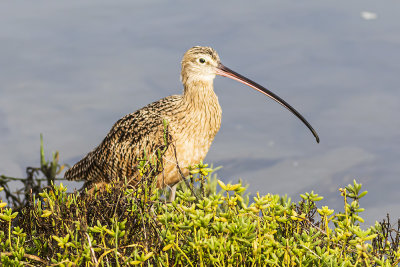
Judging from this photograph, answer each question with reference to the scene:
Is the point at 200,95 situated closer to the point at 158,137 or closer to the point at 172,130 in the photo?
the point at 172,130

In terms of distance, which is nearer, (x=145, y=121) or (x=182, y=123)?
(x=182, y=123)

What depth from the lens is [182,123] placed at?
868 centimetres

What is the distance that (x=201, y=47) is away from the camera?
9195mm

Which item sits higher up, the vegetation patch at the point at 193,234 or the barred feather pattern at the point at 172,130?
the barred feather pattern at the point at 172,130

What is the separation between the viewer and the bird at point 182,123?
8.63 m

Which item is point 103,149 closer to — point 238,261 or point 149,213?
point 149,213

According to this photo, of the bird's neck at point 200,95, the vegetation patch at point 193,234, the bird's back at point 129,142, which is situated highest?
the bird's neck at point 200,95

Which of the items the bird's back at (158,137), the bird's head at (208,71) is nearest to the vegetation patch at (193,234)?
the bird's back at (158,137)

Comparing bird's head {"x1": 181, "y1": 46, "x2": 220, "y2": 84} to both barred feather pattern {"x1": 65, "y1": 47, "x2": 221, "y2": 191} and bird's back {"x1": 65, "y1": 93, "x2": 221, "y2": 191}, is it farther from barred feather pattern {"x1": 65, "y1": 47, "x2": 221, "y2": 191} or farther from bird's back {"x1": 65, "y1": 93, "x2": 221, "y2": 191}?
bird's back {"x1": 65, "y1": 93, "x2": 221, "y2": 191}

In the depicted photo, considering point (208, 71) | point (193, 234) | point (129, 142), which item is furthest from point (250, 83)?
point (193, 234)

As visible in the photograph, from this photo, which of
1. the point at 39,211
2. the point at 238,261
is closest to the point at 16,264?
the point at 39,211

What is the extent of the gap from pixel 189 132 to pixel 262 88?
1.31m

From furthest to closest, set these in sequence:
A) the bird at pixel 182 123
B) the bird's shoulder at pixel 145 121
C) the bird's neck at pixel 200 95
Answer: the bird's neck at pixel 200 95 → the bird's shoulder at pixel 145 121 → the bird at pixel 182 123

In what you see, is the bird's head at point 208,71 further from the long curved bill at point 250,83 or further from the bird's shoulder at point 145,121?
the bird's shoulder at point 145,121
